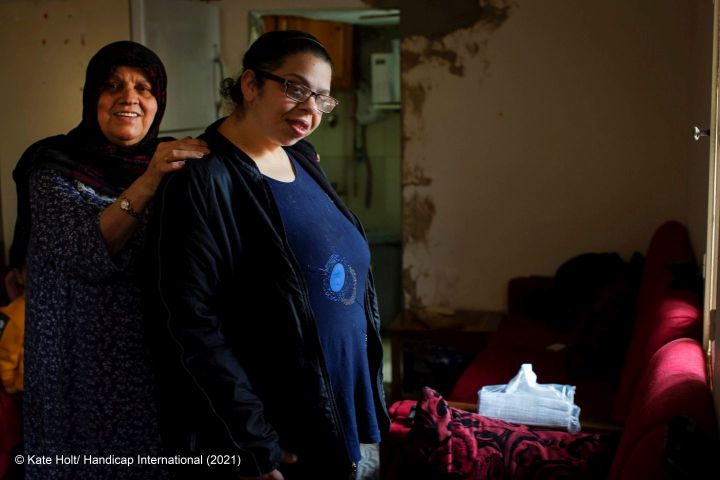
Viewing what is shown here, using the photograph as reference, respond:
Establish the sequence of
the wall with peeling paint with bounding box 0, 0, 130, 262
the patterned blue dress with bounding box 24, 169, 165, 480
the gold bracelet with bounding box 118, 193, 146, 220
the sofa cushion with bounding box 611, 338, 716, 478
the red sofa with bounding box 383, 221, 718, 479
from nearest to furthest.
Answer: the red sofa with bounding box 383, 221, 718, 479
the sofa cushion with bounding box 611, 338, 716, 478
the gold bracelet with bounding box 118, 193, 146, 220
the patterned blue dress with bounding box 24, 169, 165, 480
the wall with peeling paint with bounding box 0, 0, 130, 262

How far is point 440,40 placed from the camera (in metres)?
4.14

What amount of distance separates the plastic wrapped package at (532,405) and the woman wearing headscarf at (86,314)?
0.97 m

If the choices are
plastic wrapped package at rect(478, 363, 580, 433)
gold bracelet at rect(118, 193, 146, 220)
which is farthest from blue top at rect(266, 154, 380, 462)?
plastic wrapped package at rect(478, 363, 580, 433)

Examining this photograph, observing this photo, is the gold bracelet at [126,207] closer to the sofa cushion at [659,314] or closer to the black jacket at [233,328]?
the black jacket at [233,328]

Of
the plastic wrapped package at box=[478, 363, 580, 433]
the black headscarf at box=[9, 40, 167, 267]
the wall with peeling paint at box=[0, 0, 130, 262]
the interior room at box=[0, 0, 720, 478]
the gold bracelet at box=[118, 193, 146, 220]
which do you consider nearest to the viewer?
the gold bracelet at box=[118, 193, 146, 220]

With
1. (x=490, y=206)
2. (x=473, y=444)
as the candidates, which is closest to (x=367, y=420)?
(x=473, y=444)

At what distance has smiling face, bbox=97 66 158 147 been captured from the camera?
198cm

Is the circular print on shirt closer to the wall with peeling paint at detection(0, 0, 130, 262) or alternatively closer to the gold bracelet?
the gold bracelet

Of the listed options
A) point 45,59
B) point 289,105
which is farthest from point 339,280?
point 45,59

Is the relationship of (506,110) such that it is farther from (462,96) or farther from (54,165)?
(54,165)

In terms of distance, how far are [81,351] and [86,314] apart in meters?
0.08

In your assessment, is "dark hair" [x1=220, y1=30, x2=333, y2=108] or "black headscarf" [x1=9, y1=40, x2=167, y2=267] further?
"black headscarf" [x1=9, y1=40, x2=167, y2=267]

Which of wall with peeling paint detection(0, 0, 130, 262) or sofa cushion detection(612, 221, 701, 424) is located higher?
wall with peeling paint detection(0, 0, 130, 262)

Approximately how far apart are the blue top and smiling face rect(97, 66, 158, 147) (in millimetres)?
474
